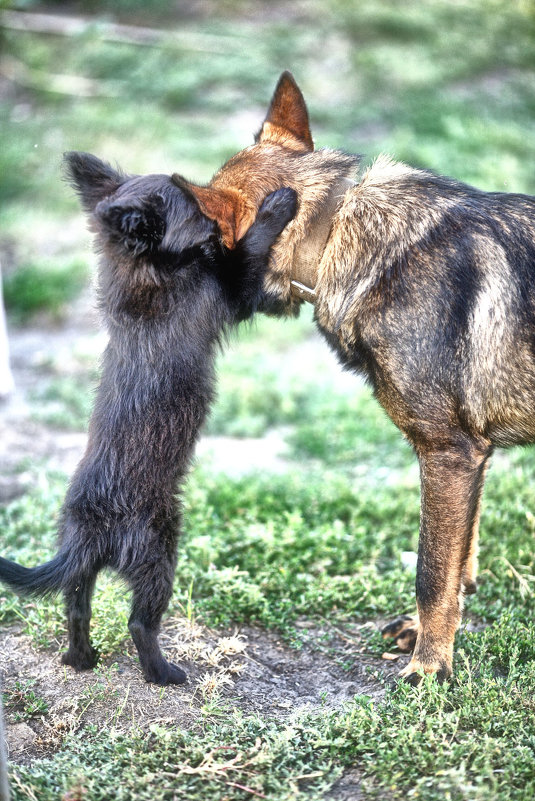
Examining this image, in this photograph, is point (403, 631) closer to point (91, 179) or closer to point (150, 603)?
point (150, 603)

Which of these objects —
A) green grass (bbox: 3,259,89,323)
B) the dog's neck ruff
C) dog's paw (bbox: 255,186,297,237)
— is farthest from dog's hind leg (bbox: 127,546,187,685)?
green grass (bbox: 3,259,89,323)

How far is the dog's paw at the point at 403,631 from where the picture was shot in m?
3.85

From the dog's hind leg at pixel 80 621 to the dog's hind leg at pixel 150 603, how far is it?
195 mm

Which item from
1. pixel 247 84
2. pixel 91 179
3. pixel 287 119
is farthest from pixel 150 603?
pixel 247 84

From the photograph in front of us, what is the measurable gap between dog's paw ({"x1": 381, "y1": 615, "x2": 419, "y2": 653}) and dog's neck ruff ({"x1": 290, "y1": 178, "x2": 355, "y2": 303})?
62.4 inches

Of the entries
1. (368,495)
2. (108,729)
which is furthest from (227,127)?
(108,729)

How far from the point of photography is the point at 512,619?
3.98 m

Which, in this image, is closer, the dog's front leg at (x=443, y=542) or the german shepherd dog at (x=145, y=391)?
the german shepherd dog at (x=145, y=391)

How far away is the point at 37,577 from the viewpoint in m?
3.30

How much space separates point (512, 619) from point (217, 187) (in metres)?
2.46

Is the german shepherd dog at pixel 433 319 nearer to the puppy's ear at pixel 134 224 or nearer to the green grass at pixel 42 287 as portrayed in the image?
the puppy's ear at pixel 134 224

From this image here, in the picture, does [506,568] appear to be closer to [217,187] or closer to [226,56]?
[217,187]

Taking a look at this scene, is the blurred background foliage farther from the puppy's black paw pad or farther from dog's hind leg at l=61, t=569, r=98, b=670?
dog's hind leg at l=61, t=569, r=98, b=670

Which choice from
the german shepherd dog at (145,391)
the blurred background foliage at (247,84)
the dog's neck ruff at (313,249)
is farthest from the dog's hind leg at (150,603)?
the blurred background foliage at (247,84)
